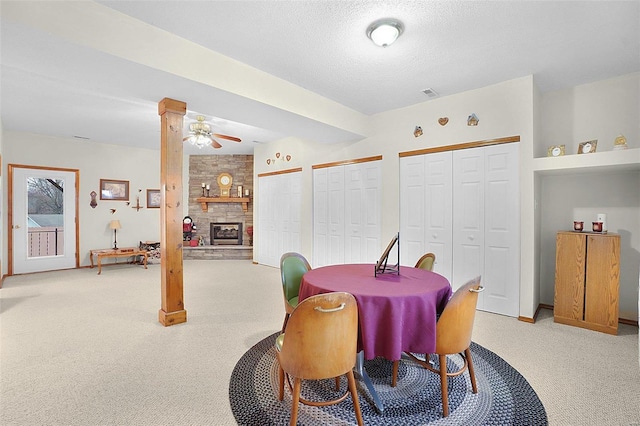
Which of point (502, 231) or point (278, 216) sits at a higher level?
point (278, 216)

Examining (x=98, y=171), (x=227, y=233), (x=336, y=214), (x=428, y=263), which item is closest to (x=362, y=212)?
(x=336, y=214)

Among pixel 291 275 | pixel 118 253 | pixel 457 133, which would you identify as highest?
pixel 457 133

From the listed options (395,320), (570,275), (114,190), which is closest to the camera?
(395,320)

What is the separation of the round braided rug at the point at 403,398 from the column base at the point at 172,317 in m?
1.26

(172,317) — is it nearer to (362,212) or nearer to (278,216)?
(362,212)

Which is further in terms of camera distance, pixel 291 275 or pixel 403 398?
pixel 291 275

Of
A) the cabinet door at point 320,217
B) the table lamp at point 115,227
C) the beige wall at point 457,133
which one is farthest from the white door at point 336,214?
the table lamp at point 115,227

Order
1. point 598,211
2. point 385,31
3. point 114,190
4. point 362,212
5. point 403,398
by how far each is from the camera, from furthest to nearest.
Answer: point 114,190, point 362,212, point 598,211, point 385,31, point 403,398

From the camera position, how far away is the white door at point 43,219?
580 cm

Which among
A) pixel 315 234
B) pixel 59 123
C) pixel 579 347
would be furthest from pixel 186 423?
pixel 59 123

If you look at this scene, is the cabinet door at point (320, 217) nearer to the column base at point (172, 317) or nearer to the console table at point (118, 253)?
the column base at point (172, 317)

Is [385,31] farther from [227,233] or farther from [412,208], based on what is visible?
[227,233]

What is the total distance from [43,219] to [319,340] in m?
7.20

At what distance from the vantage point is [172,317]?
3344mm
